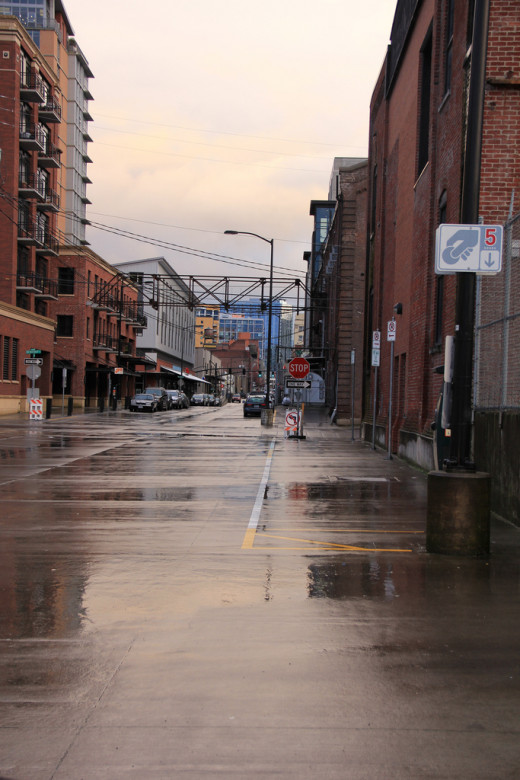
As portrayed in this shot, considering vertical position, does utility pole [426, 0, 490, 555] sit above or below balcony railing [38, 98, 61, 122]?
below

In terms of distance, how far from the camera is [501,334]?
10.6 meters

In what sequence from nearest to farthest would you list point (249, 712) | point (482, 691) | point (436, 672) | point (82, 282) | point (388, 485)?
1. point (249, 712)
2. point (482, 691)
3. point (436, 672)
4. point (388, 485)
5. point (82, 282)

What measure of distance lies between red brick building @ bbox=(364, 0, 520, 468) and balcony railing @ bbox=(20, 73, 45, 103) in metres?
26.8

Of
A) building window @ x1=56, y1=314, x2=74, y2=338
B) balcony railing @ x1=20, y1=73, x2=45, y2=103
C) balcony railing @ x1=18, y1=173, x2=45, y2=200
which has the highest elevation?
balcony railing @ x1=20, y1=73, x2=45, y2=103

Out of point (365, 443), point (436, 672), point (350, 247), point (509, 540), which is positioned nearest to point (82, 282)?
point (350, 247)

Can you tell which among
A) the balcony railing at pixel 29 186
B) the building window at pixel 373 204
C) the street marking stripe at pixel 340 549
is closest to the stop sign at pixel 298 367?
the building window at pixel 373 204

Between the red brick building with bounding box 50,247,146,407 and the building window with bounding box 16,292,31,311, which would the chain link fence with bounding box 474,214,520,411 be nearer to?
the building window with bounding box 16,292,31,311

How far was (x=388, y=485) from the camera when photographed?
1408cm

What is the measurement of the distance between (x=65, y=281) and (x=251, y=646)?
57.5 metres

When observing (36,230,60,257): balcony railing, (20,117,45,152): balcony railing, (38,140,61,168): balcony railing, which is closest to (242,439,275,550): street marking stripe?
(20,117,45,152): balcony railing

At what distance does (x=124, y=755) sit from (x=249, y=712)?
0.75 meters

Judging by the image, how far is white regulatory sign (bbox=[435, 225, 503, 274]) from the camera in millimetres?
7941

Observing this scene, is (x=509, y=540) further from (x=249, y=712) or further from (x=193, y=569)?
(x=249, y=712)

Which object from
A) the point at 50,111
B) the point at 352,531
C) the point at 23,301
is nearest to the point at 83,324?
the point at 23,301
